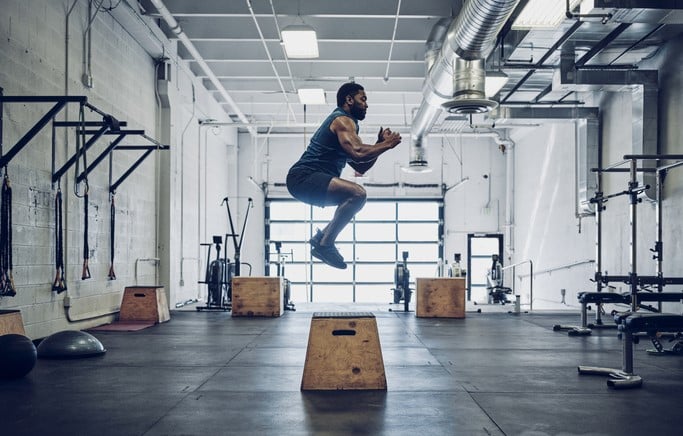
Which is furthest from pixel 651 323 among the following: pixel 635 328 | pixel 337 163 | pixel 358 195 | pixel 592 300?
pixel 592 300

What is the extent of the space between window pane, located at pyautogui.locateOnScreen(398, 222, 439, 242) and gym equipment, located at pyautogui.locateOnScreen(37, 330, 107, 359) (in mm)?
12187

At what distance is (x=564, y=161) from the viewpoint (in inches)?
520

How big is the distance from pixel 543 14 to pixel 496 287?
784 centimetres

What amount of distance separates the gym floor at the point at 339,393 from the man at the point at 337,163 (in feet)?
3.39

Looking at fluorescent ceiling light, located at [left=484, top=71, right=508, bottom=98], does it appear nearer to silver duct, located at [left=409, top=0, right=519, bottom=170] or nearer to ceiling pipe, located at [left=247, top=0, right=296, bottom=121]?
silver duct, located at [left=409, top=0, right=519, bottom=170]

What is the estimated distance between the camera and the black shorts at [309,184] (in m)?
3.72

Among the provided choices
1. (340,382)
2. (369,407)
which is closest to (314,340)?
(340,382)

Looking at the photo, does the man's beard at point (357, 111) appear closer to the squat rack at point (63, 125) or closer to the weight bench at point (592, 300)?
the squat rack at point (63, 125)

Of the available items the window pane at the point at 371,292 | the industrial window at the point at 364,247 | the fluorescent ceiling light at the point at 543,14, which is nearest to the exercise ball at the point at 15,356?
the fluorescent ceiling light at the point at 543,14

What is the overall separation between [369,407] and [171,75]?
8.77 metres

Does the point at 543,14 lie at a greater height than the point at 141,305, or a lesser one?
greater

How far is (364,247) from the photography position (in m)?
17.4

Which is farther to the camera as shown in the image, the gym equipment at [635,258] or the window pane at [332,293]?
the window pane at [332,293]

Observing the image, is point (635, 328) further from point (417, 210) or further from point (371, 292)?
point (417, 210)
